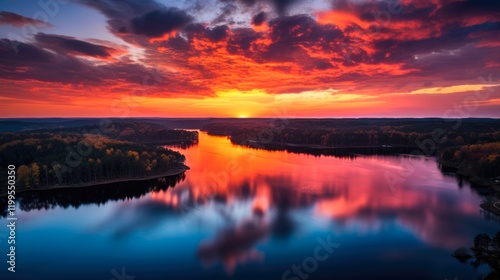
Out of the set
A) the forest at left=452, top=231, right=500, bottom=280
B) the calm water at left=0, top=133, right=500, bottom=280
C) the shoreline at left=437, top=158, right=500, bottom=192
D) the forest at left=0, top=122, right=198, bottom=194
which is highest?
the forest at left=0, top=122, right=198, bottom=194

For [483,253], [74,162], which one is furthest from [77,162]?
[483,253]

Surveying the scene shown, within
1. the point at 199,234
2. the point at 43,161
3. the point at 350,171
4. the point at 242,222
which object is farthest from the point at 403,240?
the point at 43,161

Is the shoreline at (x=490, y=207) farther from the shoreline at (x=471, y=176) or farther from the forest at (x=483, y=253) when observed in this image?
the forest at (x=483, y=253)

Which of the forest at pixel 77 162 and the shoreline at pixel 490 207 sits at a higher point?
the forest at pixel 77 162

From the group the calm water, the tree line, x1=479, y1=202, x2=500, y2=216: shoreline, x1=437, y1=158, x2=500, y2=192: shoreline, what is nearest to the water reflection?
the calm water

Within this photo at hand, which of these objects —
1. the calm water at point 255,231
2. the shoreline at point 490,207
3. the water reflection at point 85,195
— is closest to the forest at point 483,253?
the calm water at point 255,231

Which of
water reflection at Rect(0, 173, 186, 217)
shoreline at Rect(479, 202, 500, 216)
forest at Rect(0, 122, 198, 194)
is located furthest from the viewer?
forest at Rect(0, 122, 198, 194)

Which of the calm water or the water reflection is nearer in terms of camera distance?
the calm water

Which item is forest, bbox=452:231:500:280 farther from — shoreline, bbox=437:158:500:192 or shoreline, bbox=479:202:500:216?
shoreline, bbox=437:158:500:192

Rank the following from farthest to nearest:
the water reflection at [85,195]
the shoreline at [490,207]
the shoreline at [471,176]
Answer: the shoreline at [471,176] → the water reflection at [85,195] → the shoreline at [490,207]
